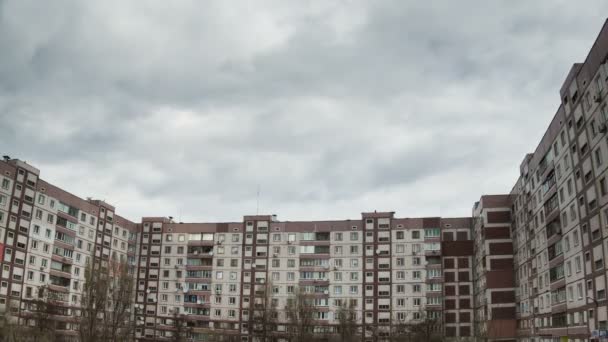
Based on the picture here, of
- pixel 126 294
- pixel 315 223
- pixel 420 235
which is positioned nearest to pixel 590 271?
pixel 126 294

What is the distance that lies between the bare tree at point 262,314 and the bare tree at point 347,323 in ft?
40.4

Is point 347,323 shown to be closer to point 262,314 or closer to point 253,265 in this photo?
point 262,314

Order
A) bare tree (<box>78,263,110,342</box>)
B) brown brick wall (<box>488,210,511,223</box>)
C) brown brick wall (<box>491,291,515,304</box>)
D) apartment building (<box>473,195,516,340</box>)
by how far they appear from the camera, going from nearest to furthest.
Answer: bare tree (<box>78,263,110,342</box>) → apartment building (<box>473,195,516,340</box>) → brown brick wall (<box>491,291,515,304</box>) → brown brick wall (<box>488,210,511,223</box>)

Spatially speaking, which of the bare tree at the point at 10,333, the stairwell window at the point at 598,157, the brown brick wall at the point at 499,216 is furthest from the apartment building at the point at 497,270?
the bare tree at the point at 10,333

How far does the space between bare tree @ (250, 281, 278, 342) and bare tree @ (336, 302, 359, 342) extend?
Answer: 12.3 metres

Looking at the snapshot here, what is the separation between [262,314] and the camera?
107812 mm

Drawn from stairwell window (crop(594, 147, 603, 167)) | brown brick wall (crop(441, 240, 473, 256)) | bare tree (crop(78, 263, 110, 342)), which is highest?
stairwell window (crop(594, 147, 603, 167))

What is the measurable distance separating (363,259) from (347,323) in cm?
1460

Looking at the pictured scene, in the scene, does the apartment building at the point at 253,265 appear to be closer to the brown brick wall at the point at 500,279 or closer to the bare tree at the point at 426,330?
the bare tree at the point at 426,330

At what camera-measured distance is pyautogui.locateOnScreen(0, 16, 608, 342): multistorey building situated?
6419cm

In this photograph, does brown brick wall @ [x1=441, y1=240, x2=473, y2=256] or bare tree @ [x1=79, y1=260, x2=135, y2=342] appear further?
brown brick wall @ [x1=441, y1=240, x2=473, y2=256]

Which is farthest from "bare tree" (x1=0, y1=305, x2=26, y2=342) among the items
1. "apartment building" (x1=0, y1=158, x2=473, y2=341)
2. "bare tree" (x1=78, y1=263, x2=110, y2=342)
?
"apartment building" (x1=0, y1=158, x2=473, y2=341)

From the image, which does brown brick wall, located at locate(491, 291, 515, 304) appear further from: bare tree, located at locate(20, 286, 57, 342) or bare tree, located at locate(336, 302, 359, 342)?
bare tree, located at locate(20, 286, 57, 342)

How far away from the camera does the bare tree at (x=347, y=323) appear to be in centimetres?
10250
